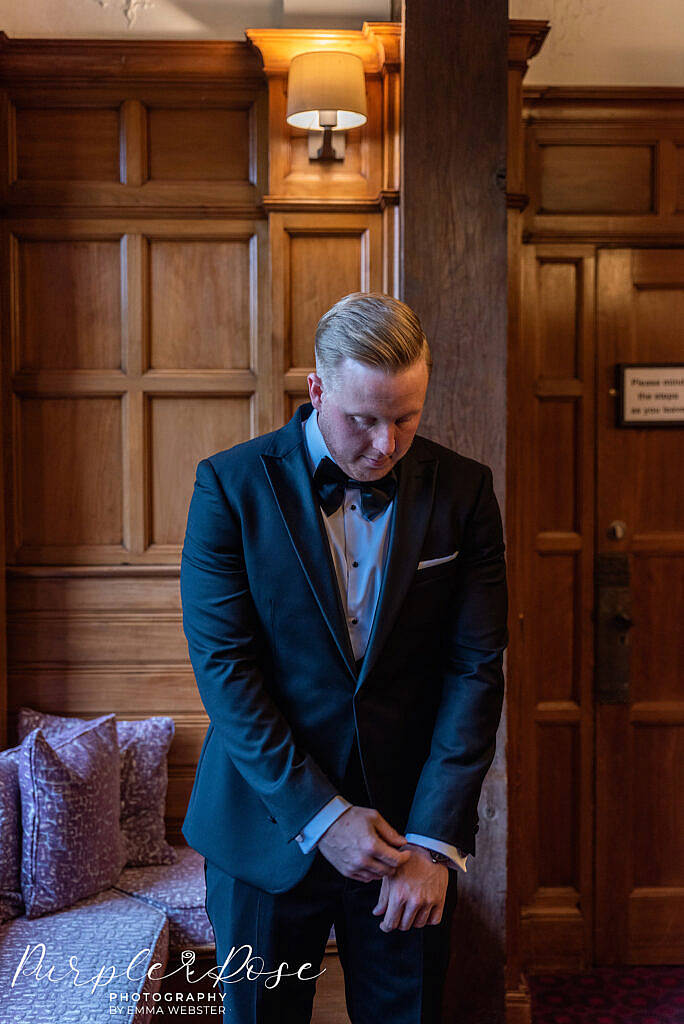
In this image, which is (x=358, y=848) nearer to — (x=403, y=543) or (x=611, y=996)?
(x=403, y=543)

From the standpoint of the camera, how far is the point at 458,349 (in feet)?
7.43

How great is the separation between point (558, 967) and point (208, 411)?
2.21 metres

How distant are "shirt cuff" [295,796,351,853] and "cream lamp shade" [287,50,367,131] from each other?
1.95 meters

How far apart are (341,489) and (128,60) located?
6.45ft

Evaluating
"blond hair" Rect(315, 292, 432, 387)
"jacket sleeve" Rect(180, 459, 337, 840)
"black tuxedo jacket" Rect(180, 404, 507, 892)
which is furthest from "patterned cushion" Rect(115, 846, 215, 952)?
"blond hair" Rect(315, 292, 432, 387)

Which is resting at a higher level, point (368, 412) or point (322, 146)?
point (322, 146)

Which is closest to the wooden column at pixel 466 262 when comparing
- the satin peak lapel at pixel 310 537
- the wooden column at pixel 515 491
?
the wooden column at pixel 515 491

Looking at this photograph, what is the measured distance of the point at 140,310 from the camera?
2.93m

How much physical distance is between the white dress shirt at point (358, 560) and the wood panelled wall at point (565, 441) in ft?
5.17

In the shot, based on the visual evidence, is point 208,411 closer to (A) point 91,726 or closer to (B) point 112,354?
(B) point 112,354

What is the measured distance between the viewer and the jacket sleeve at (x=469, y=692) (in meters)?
1.53

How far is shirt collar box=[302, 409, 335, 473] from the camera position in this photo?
1588 mm

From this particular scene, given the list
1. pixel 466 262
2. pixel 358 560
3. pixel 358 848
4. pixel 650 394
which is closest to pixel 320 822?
pixel 358 848

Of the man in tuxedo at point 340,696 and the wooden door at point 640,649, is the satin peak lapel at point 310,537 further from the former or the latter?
the wooden door at point 640,649
